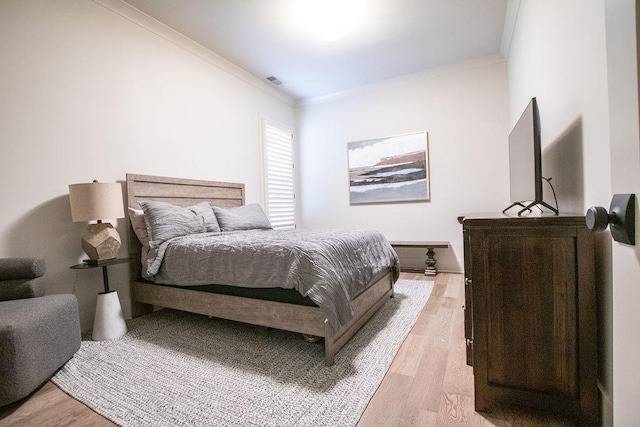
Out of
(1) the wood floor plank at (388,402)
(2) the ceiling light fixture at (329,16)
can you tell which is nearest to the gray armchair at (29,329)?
(1) the wood floor plank at (388,402)

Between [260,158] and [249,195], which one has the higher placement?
[260,158]

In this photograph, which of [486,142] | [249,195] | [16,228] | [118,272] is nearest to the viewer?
[16,228]

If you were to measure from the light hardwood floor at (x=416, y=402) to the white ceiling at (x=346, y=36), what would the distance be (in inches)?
119

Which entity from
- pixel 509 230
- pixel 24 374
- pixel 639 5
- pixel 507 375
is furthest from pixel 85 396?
pixel 639 5

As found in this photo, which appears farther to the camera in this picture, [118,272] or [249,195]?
[249,195]

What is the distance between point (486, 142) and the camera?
385cm

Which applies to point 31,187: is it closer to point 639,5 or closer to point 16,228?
point 16,228

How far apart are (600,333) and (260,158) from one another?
4.01m

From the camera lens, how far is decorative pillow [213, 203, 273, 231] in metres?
3.13

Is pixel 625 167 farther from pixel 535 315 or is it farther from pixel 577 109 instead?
pixel 577 109

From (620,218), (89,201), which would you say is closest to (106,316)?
(89,201)

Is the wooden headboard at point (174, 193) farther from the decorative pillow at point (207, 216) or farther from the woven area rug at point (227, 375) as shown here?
the woven area rug at point (227, 375)

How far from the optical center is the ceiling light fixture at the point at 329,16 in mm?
2680

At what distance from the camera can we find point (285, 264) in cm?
186
